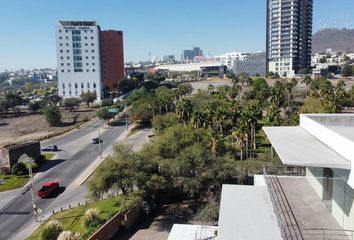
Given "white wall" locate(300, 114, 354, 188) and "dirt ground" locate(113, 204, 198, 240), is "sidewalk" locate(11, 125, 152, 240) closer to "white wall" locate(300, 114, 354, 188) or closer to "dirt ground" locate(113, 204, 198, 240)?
"dirt ground" locate(113, 204, 198, 240)

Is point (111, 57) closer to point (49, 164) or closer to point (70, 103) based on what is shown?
point (70, 103)

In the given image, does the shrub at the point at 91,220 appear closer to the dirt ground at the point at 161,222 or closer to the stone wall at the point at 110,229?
the stone wall at the point at 110,229

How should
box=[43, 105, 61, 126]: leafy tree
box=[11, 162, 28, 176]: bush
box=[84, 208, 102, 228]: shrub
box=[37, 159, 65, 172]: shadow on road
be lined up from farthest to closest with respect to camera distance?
box=[43, 105, 61, 126]: leafy tree < box=[37, 159, 65, 172]: shadow on road < box=[11, 162, 28, 176]: bush < box=[84, 208, 102, 228]: shrub

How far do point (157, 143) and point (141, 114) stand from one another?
42932 mm

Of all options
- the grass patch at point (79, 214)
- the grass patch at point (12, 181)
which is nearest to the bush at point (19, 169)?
the grass patch at point (12, 181)

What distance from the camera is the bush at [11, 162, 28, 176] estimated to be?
163ft

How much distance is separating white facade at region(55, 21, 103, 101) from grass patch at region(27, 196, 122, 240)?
107837 millimetres

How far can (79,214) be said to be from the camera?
35.0 m

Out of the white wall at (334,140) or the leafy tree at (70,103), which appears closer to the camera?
the white wall at (334,140)

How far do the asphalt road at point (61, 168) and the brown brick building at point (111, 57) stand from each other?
59366mm

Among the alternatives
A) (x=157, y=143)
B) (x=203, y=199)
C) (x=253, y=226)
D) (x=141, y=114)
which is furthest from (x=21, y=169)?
(x=253, y=226)

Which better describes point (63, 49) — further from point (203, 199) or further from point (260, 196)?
point (260, 196)

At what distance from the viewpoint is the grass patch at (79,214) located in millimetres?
31697

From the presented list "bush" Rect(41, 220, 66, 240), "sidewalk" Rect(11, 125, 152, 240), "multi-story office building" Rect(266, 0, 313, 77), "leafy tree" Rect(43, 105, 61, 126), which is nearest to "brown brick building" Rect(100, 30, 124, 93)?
"leafy tree" Rect(43, 105, 61, 126)
